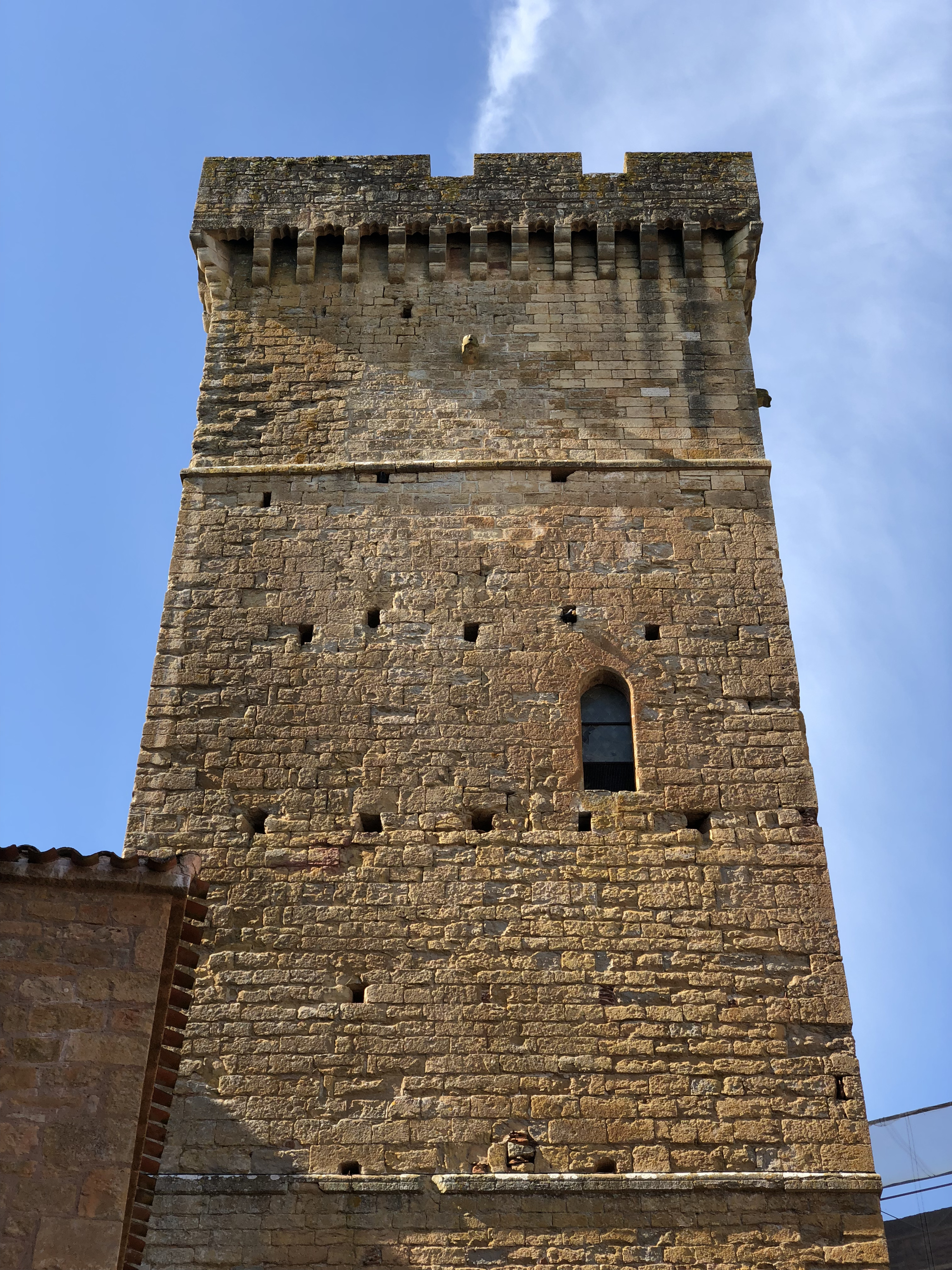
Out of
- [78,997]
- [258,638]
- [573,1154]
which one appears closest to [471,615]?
[258,638]

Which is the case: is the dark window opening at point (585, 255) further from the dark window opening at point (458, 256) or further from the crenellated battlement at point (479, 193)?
the dark window opening at point (458, 256)

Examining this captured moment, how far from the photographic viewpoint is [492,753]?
31.3 feet

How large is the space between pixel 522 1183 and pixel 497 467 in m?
5.17

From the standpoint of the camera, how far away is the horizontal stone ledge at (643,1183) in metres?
7.88

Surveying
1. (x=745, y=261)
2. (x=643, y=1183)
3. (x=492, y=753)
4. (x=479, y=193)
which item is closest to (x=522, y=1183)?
(x=643, y=1183)

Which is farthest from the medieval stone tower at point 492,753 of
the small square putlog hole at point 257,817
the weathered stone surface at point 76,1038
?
the weathered stone surface at point 76,1038

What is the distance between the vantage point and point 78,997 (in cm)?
581

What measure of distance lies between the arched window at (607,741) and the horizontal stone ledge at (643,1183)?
2471 mm

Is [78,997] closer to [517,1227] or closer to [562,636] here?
[517,1227]

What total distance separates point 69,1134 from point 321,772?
4.10 meters

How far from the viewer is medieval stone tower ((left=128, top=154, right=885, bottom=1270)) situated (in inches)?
314

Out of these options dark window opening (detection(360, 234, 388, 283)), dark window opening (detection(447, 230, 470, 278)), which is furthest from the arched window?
dark window opening (detection(360, 234, 388, 283))

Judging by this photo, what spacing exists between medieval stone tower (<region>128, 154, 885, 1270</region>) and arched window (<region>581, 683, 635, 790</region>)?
0.02 metres

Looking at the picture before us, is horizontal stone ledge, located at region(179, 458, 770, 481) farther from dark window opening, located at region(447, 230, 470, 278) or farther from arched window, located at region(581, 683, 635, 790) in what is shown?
dark window opening, located at region(447, 230, 470, 278)
